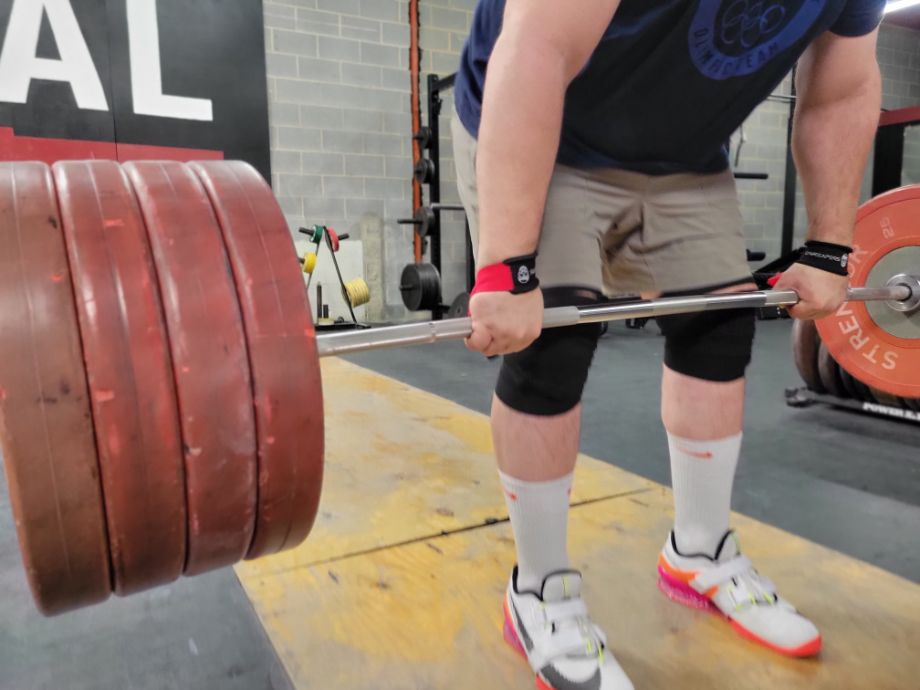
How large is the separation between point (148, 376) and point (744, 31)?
28.3 inches

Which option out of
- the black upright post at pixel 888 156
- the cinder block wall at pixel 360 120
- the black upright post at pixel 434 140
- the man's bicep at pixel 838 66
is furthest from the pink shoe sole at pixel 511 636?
the black upright post at pixel 888 156

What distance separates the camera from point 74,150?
143 inches

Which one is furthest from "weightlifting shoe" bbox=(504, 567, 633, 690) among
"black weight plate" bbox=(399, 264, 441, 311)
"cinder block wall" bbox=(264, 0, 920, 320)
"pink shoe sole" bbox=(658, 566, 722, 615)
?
"cinder block wall" bbox=(264, 0, 920, 320)

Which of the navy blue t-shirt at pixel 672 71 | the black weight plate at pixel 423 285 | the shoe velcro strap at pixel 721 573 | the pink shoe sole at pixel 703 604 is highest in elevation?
the navy blue t-shirt at pixel 672 71

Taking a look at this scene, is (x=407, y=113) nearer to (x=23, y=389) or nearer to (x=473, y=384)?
(x=473, y=384)

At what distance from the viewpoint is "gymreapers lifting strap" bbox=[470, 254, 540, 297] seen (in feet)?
2.30

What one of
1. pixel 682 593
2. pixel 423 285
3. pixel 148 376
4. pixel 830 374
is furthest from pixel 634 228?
pixel 423 285

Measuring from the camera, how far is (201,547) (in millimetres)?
589

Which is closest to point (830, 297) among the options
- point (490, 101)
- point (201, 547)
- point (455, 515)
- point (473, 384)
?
point (490, 101)

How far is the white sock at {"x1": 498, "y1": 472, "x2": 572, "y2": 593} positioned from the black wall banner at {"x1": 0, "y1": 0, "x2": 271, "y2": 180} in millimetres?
3575

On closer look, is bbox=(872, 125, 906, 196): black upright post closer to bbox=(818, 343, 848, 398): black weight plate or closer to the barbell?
bbox=(818, 343, 848, 398): black weight plate

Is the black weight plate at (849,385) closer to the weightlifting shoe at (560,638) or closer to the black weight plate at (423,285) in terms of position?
the weightlifting shoe at (560,638)

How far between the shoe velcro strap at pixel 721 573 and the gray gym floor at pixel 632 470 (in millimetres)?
346

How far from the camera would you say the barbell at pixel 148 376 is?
502mm
